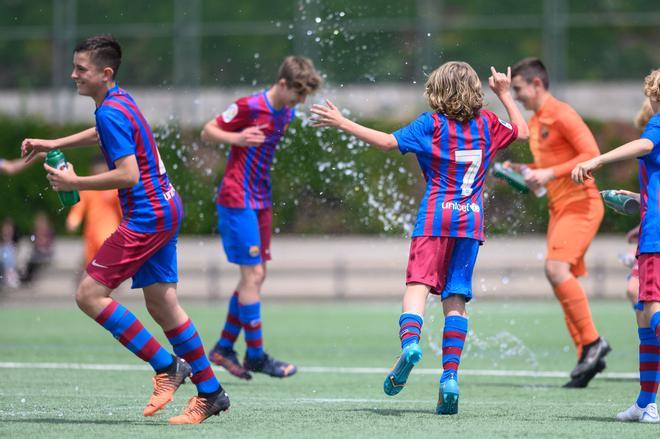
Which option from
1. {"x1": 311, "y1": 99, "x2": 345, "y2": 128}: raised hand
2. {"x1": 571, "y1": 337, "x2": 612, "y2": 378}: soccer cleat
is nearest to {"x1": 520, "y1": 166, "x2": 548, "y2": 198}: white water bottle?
{"x1": 571, "y1": 337, "x2": 612, "y2": 378}: soccer cleat

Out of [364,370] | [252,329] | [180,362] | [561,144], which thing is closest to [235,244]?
[252,329]

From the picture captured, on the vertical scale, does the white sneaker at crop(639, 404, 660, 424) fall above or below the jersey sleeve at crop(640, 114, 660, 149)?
below

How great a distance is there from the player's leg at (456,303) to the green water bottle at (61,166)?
7.18ft

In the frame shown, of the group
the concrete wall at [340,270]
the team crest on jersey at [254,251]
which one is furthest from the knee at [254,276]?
the concrete wall at [340,270]

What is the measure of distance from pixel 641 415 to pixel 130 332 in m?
2.87

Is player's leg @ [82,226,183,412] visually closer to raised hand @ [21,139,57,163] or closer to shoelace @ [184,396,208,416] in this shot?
shoelace @ [184,396,208,416]

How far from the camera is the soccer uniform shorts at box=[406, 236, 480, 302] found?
6953 millimetres

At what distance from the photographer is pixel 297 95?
30.6 ft

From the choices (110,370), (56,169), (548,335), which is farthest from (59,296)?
(56,169)

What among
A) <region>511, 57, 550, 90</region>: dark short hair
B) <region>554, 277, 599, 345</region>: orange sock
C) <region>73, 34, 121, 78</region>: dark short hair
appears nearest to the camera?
<region>73, 34, 121, 78</region>: dark short hair

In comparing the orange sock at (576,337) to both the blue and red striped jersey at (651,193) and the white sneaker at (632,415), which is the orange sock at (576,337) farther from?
the blue and red striped jersey at (651,193)

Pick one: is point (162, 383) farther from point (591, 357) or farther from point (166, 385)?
point (591, 357)

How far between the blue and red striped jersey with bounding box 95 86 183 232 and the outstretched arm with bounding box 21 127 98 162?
1.84 feet

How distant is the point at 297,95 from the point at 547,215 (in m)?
2.95
